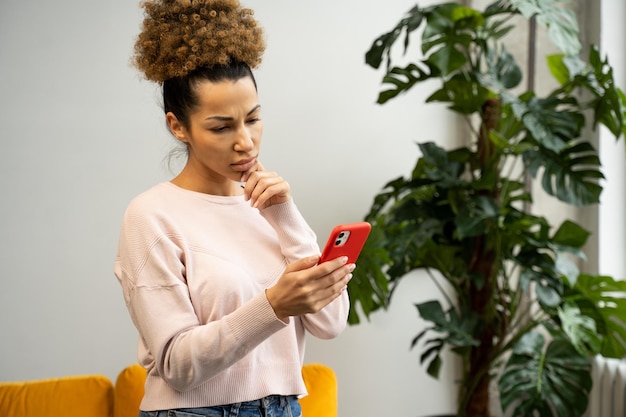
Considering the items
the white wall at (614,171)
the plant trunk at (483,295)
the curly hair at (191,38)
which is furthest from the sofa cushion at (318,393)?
the white wall at (614,171)

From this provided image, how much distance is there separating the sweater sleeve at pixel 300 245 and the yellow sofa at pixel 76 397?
0.63 m

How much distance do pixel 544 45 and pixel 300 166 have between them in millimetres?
1306

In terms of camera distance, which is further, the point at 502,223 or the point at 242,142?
the point at 502,223

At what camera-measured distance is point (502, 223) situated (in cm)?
265

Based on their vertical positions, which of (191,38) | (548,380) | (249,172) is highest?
(191,38)

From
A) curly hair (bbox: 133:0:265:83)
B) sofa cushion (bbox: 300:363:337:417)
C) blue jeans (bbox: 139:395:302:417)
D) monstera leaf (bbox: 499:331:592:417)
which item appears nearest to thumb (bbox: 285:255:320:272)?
blue jeans (bbox: 139:395:302:417)

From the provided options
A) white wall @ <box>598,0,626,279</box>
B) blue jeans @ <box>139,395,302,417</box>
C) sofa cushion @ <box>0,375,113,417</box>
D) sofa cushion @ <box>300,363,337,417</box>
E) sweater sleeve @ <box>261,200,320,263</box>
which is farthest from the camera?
white wall @ <box>598,0,626,279</box>

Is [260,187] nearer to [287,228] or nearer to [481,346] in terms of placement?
[287,228]

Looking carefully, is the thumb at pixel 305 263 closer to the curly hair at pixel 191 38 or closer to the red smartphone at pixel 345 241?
the red smartphone at pixel 345 241

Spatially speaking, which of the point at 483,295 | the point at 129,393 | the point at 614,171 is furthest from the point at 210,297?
the point at 614,171

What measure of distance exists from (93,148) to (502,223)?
4.83 ft

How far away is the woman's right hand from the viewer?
1185mm

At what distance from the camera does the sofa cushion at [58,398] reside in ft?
6.12

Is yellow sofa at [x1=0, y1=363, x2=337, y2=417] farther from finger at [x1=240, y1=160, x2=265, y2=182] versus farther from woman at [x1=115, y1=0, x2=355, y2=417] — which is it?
finger at [x1=240, y1=160, x2=265, y2=182]
